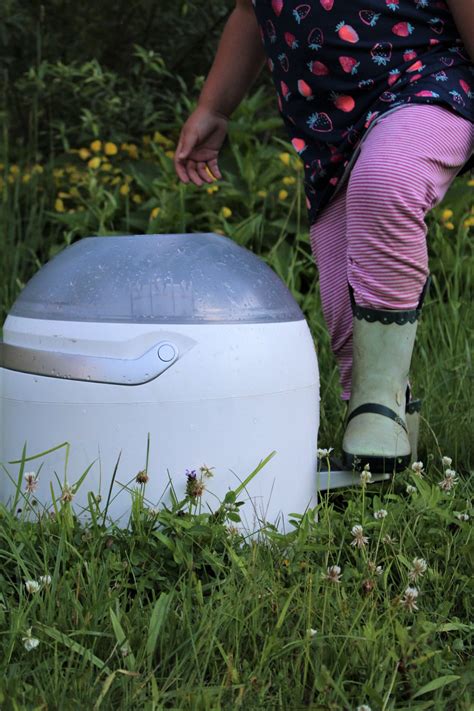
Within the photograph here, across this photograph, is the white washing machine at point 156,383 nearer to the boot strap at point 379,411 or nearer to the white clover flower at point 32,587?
the boot strap at point 379,411

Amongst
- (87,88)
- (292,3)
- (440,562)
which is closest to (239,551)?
(440,562)

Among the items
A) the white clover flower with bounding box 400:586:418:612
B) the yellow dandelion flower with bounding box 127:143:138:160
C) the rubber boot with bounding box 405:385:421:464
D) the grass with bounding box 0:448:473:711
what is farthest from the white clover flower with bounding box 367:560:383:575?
the yellow dandelion flower with bounding box 127:143:138:160

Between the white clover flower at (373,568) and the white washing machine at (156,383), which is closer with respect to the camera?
the white clover flower at (373,568)

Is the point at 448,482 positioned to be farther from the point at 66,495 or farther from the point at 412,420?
the point at 66,495

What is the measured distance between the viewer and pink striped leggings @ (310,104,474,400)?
6.16ft

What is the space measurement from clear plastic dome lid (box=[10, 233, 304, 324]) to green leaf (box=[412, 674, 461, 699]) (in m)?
0.72

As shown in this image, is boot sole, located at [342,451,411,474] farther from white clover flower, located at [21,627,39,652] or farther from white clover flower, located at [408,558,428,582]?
white clover flower, located at [21,627,39,652]

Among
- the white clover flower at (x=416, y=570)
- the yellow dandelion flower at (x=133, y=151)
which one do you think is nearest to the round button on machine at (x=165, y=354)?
the white clover flower at (x=416, y=570)

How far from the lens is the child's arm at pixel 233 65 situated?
2.39 metres

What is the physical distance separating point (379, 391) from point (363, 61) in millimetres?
667

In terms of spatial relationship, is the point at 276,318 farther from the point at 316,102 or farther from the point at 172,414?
the point at 316,102

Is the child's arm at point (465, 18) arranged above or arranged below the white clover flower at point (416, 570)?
above

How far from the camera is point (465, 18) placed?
1946mm

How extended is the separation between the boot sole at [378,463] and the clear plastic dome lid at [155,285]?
0.29 m
